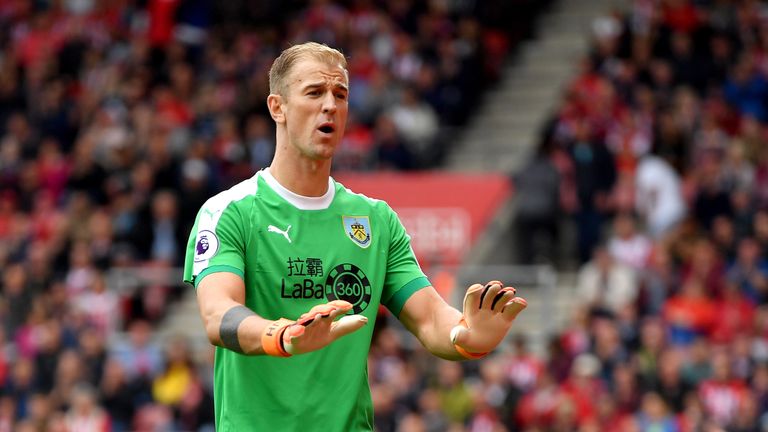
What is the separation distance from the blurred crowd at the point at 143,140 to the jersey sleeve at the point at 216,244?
10.8m

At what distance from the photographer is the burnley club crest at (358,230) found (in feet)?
19.0

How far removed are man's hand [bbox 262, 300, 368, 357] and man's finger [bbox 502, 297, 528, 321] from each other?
0.73 m

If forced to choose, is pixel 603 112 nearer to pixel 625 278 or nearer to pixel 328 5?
pixel 625 278

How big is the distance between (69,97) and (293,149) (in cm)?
1715

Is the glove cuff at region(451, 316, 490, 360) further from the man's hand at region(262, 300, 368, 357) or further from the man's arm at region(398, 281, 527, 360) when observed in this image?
the man's hand at region(262, 300, 368, 357)

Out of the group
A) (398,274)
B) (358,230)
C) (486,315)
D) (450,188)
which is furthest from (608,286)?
(486,315)

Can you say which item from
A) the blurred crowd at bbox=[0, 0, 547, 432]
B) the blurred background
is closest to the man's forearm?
the blurred background

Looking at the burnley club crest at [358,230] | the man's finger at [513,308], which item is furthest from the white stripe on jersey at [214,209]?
the man's finger at [513,308]

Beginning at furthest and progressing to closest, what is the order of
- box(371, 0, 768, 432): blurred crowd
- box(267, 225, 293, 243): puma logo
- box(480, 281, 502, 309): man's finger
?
1. box(371, 0, 768, 432): blurred crowd
2. box(267, 225, 293, 243): puma logo
3. box(480, 281, 502, 309): man's finger

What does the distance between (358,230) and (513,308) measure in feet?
2.39

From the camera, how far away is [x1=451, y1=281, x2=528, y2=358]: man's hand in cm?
546

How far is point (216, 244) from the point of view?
216 inches

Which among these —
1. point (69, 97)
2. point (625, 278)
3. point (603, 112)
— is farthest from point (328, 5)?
point (625, 278)

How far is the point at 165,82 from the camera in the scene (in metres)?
22.0
